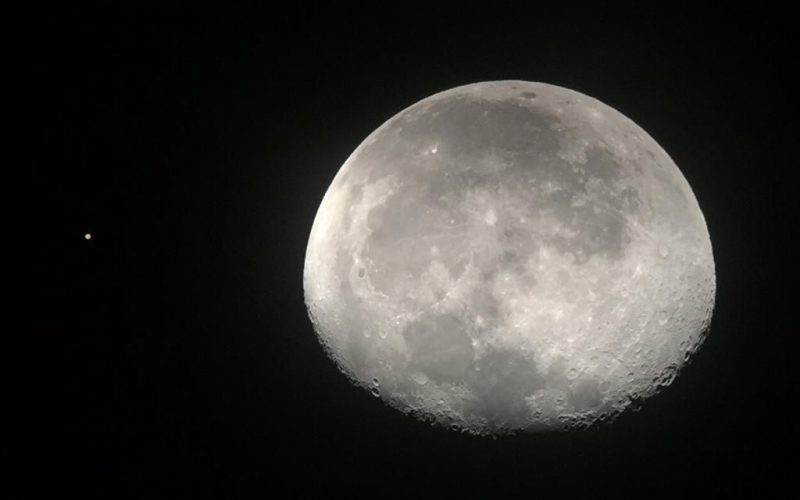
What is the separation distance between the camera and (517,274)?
7.81 ft

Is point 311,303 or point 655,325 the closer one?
point 655,325

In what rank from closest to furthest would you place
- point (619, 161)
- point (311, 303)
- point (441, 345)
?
point (441, 345) → point (619, 161) → point (311, 303)

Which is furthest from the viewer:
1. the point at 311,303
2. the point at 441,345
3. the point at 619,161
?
the point at 311,303

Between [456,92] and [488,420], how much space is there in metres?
1.31

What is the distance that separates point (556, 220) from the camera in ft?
7.96

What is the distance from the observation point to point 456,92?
115 inches

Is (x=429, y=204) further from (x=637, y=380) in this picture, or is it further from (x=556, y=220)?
(x=637, y=380)

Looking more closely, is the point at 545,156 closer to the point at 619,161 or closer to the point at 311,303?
the point at 619,161

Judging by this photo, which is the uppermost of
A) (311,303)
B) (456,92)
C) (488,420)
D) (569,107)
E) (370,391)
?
(456,92)

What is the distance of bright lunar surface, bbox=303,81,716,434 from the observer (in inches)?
94.1

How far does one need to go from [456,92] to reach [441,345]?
108 cm

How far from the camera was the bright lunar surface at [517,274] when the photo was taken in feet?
7.84

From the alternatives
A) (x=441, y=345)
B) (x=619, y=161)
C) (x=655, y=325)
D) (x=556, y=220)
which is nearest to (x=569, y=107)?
(x=619, y=161)

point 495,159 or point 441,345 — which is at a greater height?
point 495,159
